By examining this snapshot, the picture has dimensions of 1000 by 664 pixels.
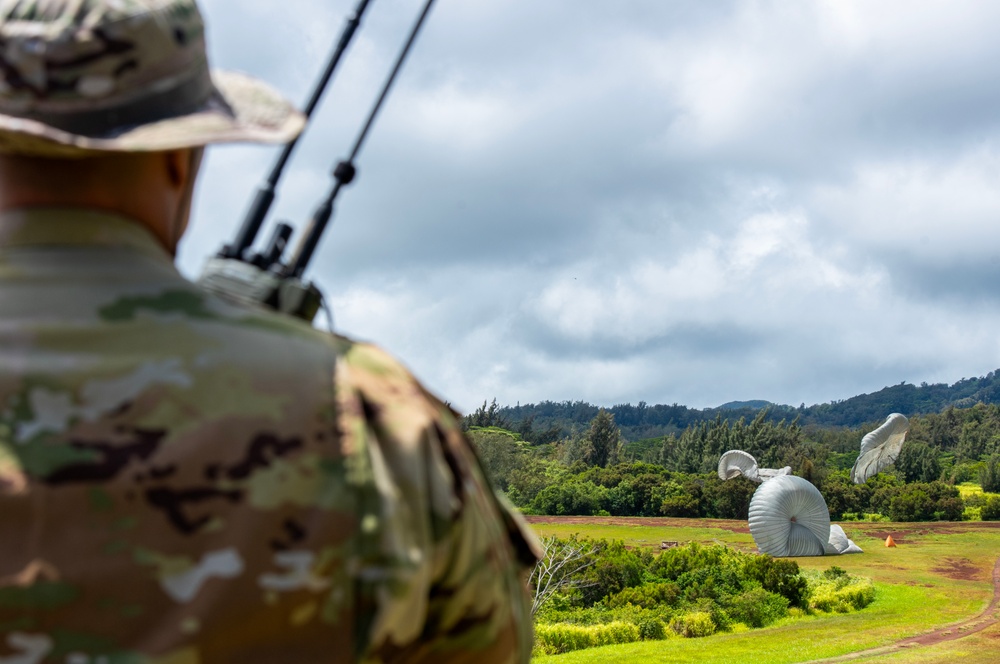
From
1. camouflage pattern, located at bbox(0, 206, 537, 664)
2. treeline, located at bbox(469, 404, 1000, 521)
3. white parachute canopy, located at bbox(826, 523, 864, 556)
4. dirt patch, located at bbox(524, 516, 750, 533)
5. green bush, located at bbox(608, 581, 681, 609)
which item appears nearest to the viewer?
camouflage pattern, located at bbox(0, 206, 537, 664)

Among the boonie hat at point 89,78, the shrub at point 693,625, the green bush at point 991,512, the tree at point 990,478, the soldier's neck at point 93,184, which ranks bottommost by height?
the shrub at point 693,625

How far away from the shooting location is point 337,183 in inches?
102

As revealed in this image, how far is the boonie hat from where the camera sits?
1136 mm

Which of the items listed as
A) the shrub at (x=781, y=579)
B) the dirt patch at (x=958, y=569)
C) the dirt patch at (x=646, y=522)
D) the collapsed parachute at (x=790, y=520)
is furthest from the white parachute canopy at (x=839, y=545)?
the shrub at (x=781, y=579)

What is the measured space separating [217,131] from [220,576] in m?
0.49

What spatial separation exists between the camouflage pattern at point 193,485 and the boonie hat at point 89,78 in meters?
0.09

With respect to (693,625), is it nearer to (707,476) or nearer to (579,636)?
(579,636)

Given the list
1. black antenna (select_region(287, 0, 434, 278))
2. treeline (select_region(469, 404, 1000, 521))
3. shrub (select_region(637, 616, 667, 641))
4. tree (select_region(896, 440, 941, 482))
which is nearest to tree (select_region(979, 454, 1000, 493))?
treeline (select_region(469, 404, 1000, 521))

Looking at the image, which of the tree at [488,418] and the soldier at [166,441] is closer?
the soldier at [166,441]

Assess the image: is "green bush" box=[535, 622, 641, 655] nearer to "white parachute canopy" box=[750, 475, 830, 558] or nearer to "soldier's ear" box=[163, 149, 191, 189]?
"white parachute canopy" box=[750, 475, 830, 558]

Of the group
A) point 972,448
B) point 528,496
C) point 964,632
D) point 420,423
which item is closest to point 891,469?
point 972,448

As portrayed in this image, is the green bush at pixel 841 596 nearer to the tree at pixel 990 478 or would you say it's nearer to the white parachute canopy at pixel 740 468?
the white parachute canopy at pixel 740 468

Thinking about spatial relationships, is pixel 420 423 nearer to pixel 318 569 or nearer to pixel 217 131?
pixel 318 569

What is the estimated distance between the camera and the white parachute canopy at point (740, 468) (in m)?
39.2
